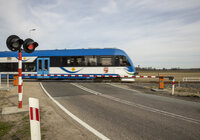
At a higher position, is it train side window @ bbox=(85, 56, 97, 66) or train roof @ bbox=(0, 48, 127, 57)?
train roof @ bbox=(0, 48, 127, 57)

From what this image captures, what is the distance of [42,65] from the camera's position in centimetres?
1702

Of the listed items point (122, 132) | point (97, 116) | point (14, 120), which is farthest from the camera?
point (97, 116)

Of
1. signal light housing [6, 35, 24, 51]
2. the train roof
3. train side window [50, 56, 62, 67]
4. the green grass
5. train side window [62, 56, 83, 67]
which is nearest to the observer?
the green grass

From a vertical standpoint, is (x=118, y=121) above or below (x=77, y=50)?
below

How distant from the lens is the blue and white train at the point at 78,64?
52.5 feet

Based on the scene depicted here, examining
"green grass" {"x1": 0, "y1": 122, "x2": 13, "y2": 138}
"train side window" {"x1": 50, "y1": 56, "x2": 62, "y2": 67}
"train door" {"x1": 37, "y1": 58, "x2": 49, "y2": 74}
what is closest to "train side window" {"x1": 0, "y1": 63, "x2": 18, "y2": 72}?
"train door" {"x1": 37, "y1": 58, "x2": 49, "y2": 74}

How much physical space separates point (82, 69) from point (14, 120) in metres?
12.3

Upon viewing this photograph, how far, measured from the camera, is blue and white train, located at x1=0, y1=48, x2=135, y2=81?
16.0m

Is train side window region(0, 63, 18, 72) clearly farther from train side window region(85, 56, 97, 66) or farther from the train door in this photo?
train side window region(85, 56, 97, 66)

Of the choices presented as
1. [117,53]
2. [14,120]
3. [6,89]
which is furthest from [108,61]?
[14,120]

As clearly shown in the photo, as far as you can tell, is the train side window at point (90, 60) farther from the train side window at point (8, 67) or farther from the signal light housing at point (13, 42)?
the signal light housing at point (13, 42)

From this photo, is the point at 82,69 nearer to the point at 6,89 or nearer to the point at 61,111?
the point at 6,89

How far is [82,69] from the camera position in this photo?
16406 millimetres

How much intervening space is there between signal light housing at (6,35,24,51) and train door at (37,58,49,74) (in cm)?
1228
